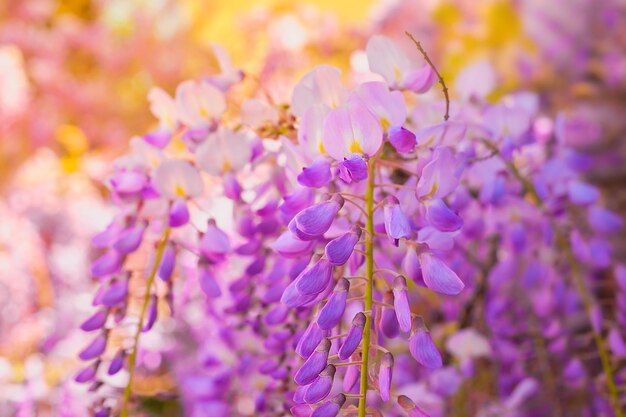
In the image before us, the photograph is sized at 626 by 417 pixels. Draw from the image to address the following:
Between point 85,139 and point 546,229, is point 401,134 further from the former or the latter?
point 85,139

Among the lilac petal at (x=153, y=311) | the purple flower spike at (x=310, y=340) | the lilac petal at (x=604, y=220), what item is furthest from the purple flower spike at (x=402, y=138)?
the lilac petal at (x=604, y=220)

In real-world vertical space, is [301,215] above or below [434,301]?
above

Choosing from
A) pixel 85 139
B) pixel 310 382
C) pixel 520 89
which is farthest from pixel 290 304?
pixel 85 139

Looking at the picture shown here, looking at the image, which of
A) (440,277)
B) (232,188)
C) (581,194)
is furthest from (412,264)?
(581,194)

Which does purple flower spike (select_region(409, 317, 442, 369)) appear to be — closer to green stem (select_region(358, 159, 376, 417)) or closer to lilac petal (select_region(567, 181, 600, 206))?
green stem (select_region(358, 159, 376, 417))

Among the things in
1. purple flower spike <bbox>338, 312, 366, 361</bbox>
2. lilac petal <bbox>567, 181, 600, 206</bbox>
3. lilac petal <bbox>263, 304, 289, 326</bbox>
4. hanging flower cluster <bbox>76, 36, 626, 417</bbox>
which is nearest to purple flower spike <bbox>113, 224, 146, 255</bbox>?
hanging flower cluster <bbox>76, 36, 626, 417</bbox>

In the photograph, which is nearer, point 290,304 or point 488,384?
point 290,304

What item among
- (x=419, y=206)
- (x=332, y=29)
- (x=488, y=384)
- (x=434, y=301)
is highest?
(x=332, y=29)

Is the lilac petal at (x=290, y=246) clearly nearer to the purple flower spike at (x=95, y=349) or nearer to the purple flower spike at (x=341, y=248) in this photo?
the purple flower spike at (x=341, y=248)
